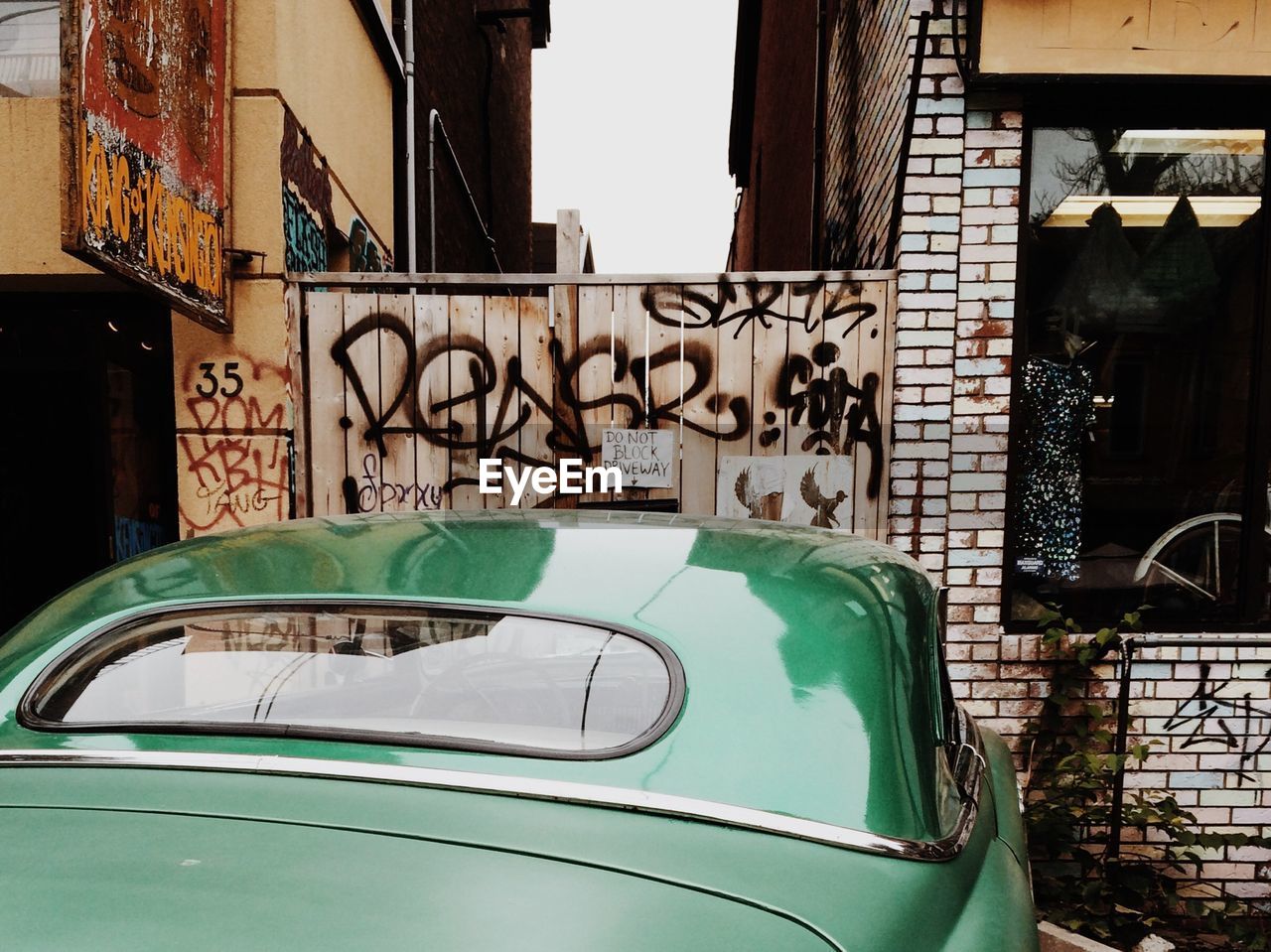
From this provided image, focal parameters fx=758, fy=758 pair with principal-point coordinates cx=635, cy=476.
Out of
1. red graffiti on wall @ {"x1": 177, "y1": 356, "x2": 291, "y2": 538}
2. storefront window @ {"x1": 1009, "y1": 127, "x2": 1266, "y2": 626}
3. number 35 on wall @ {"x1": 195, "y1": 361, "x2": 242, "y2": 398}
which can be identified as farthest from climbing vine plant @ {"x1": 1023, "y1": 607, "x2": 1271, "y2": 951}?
number 35 on wall @ {"x1": 195, "y1": 361, "x2": 242, "y2": 398}

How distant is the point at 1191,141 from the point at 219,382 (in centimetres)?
501

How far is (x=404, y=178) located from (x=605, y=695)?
21.8ft

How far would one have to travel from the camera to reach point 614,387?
3846 millimetres

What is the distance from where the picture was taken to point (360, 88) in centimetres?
550

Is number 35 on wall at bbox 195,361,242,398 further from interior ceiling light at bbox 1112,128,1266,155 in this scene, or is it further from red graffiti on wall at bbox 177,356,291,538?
interior ceiling light at bbox 1112,128,1266,155

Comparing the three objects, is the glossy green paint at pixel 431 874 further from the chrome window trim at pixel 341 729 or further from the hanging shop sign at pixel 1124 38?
the hanging shop sign at pixel 1124 38

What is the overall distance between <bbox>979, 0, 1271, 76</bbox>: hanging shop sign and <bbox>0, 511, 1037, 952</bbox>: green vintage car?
3.01 metres

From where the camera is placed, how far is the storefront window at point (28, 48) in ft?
12.6

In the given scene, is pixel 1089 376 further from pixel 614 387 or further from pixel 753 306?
pixel 614 387

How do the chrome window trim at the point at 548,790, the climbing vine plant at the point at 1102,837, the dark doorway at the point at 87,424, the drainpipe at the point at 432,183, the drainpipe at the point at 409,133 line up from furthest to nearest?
1. the drainpipe at the point at 432,183
2. the drainpipe at the point at 409,133
3. the dark doorway at the point at 87,424
4. the climbing vine plant at the point at 1102,837
5. the chrome window trim at the point at 548,790

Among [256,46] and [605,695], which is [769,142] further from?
[605,695]

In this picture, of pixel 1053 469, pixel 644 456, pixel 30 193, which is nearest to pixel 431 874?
pixel 644 456

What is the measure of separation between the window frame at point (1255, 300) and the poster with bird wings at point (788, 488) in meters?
0.81

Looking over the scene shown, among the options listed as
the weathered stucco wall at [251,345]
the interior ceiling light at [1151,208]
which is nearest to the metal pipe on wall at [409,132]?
the weathered stucco wall at [251,345]
